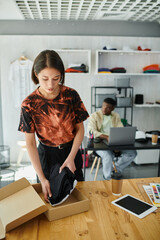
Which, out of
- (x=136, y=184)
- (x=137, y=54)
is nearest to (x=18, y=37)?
(x=137, y=54)

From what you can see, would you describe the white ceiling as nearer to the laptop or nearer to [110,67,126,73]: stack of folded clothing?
[110,67,126,73]: stack of folded clothing

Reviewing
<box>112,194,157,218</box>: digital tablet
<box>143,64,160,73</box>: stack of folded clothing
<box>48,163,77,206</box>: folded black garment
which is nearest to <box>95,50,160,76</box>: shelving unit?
<box>143,64,160,73</box>: stack of folded clothing

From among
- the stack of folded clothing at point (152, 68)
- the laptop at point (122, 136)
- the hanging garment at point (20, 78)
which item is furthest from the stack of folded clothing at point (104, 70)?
the laptop at point (122, 136)

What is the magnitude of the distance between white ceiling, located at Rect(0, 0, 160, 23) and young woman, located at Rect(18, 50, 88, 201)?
2.12m

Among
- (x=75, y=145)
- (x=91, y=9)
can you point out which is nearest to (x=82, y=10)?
(x=91, y=9)

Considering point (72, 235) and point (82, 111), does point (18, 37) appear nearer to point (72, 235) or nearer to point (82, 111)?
point (82, 111)

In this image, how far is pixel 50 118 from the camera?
4.41 ft

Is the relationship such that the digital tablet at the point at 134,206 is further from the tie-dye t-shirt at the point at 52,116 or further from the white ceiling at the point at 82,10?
the white ceiling at the point at 82,10

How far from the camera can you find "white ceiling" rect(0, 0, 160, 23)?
304 cm

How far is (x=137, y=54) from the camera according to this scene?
4.12 m

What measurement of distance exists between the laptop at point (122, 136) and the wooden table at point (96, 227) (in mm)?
1394

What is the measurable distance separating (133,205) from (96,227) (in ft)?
0.94

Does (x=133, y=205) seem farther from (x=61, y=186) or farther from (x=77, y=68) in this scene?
(x=77, y=68)

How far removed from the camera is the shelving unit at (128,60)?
406cm
